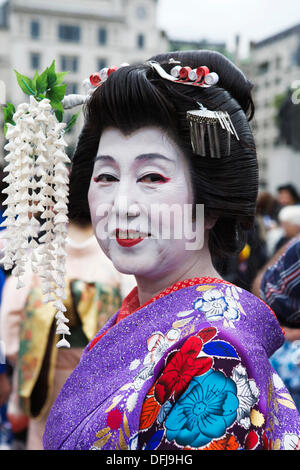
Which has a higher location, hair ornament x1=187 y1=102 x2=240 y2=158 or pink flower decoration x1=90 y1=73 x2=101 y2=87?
pink flower decoration x1=90 y1=73 x2=101 y2=87

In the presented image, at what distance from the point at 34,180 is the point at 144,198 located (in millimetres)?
334

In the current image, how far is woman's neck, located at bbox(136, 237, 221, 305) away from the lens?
5.16ft


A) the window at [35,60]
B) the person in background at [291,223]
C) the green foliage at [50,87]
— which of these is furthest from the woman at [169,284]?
the window at [35,60]

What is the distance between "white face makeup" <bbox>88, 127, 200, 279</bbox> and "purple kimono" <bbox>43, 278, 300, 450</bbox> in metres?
0.12

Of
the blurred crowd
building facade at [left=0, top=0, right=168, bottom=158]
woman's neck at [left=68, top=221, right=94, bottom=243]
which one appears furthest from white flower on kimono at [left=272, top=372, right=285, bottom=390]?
building facade at [left=0, top=0, right=168, bottom=158]

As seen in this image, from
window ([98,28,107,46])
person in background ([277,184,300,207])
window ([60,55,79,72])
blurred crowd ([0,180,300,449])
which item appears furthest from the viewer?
window ([98,28,107,46])

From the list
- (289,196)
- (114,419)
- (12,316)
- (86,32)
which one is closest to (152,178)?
(114,419)

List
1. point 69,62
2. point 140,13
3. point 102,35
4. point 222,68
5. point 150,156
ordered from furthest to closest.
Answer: point 140,13
point 102,35
point 69,62
point 222,68
point 150,156

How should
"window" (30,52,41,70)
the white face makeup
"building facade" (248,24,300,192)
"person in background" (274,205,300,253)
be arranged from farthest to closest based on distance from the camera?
"window" (30,52,41,70), "building facade" (248,24,300,192), "person in background" (274,205,300,253), the white face makeup

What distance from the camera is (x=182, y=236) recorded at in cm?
152

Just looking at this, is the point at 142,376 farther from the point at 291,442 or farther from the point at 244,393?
the point at 291,442

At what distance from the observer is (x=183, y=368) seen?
4.04ft

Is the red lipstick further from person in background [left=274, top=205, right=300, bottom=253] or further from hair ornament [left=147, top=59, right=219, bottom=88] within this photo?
person in background [left=274, top=205, right=300, bottom=253]
